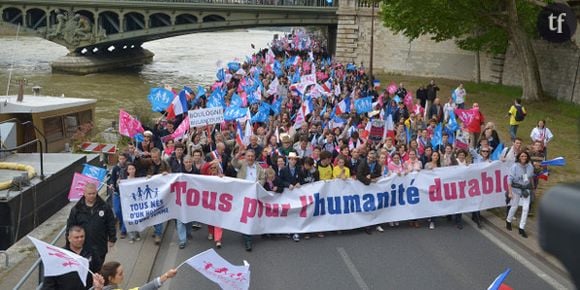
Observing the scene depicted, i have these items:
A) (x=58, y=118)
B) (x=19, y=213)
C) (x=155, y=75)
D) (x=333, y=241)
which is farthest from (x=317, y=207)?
(x=155, y=75)

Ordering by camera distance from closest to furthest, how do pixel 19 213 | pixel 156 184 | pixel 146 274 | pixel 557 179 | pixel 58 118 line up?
pixel 146 274
pixel 19 213
pixel 156 184
pixel 557 179
pixel 58 118

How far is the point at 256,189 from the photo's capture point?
9.34m

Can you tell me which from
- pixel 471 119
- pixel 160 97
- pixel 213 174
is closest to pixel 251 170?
pixel 213 174

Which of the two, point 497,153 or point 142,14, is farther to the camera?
point 142,14

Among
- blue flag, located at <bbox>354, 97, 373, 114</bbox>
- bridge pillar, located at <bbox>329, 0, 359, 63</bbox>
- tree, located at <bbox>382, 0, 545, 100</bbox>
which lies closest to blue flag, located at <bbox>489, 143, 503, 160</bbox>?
blue flag, located at <bbox>354, 97, 373, 114</bbox>

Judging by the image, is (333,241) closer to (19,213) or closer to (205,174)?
(205,174)

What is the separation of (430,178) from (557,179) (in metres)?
5.07

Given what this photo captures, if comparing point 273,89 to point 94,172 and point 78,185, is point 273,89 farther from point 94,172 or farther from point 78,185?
point 78,185

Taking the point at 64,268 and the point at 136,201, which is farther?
the point at 136,201

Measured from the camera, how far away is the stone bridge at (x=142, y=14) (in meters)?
48.9

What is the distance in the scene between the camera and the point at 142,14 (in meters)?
50.1

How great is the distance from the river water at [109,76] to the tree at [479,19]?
42.7ft

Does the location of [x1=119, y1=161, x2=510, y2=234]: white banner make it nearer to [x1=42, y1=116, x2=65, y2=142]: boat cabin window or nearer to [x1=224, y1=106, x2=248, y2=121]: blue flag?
[x1=224, y1=106, x2=248, y2=121]: blue flag

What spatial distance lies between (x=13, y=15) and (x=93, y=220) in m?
56.4
